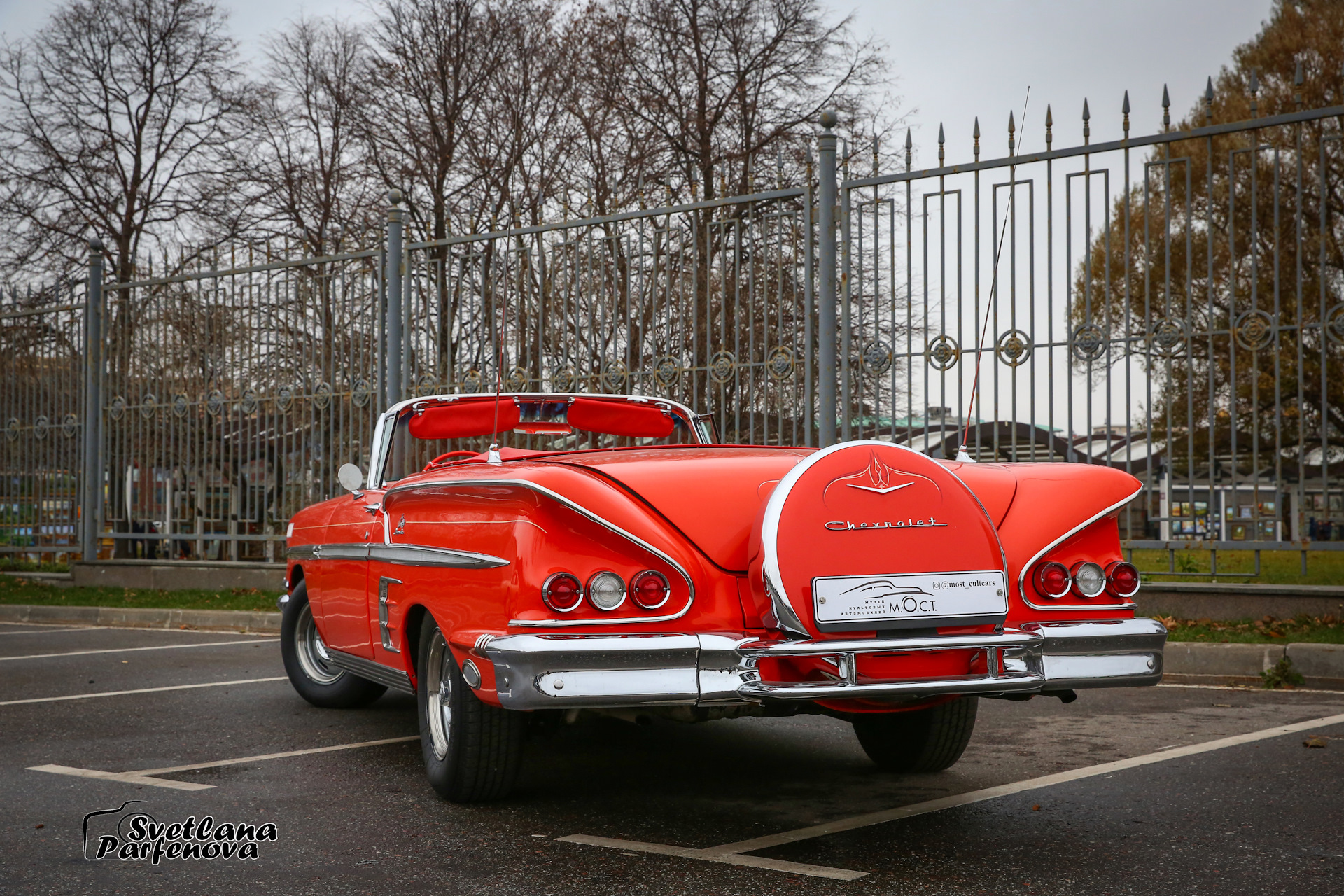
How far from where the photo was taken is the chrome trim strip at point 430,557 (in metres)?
3.77

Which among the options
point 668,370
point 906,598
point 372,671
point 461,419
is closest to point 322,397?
point 668,370

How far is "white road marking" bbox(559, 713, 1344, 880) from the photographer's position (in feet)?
11.5

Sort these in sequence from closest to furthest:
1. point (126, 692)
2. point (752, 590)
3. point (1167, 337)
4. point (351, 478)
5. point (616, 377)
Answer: point (752, 590) < point (351, 478) < point (126, 692) < point (1167, 337) < point (616, 377)

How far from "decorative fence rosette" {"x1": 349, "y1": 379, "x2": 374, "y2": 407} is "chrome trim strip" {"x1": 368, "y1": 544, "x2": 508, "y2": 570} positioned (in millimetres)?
7950

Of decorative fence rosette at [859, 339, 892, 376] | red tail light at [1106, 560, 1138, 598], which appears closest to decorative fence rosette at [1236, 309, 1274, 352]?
decorative fence rosette at [859, 339, 892, 376]

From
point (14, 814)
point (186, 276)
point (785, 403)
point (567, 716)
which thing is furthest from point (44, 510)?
point (567, 716)

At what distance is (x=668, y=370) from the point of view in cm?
1045

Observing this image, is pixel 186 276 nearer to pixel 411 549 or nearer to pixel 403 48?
pixel 411 549

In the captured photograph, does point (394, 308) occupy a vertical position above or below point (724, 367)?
above

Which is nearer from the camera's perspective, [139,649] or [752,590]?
[752,590]

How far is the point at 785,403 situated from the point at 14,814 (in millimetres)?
7158

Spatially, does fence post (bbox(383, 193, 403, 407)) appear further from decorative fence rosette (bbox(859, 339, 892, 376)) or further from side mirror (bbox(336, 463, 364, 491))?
side mirror (bbox(336, 463, 364, 491))

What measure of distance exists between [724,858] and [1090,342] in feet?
20.4

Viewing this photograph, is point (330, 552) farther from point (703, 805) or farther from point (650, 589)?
point (650, 589)
